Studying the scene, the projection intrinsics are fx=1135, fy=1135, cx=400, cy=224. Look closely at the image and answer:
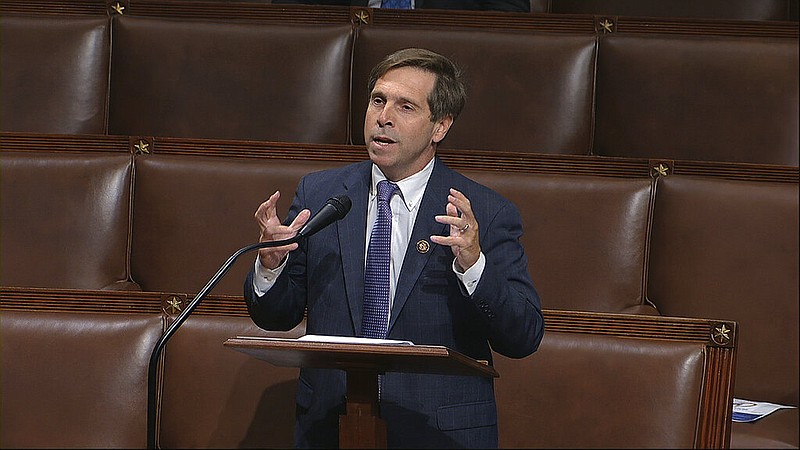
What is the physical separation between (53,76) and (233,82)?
0.14 m

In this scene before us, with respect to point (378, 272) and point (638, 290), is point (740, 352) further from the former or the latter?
point (378, 272)

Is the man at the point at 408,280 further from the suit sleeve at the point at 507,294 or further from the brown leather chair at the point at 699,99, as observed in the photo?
the brown leather chair at the point at 699,99

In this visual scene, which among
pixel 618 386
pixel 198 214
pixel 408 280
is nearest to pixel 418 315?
pixel 408 280

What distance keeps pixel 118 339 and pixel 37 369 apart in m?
0.05

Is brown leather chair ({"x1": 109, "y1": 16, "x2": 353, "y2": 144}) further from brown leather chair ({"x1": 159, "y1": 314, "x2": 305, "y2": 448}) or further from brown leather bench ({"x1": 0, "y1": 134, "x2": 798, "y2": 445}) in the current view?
brown leather chair ({"x1": 159, "y1": 314, "x2": 305, "y2": 448})

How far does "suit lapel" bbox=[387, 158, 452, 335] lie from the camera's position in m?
0.58

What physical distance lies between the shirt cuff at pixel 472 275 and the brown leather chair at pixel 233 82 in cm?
35

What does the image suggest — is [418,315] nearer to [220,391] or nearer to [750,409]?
[220,391]

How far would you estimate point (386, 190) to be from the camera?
0.62 meters

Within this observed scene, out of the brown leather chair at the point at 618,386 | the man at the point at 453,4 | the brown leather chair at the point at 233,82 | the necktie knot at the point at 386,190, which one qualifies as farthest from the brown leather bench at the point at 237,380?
the man at the point at 453,4

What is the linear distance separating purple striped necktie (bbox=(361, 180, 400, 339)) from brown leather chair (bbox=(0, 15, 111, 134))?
14.4 inches

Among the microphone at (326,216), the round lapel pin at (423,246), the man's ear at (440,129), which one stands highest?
the man's ear at (440,129)

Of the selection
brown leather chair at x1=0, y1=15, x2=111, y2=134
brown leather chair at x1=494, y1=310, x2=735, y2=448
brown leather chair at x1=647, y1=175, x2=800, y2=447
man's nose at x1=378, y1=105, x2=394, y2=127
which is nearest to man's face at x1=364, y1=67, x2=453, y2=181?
man's nose at x1=378, y1=105, x2=394, y2=127

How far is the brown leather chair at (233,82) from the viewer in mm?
866
